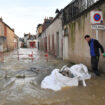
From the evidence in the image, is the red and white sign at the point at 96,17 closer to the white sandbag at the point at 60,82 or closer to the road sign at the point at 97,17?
the road sign at the point at 97,17

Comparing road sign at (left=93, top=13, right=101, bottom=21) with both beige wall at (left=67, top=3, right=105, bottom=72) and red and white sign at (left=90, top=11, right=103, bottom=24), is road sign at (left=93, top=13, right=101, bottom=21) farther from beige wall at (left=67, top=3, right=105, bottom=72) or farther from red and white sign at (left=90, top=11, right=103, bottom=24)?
beige wall at (left=67, top=3, right=105, bottom=72)

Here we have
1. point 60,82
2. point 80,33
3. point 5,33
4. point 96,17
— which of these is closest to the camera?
point 60,82

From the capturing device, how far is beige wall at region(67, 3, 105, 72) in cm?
663

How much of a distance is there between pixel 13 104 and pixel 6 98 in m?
0.47

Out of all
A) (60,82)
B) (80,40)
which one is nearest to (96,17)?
(80,40)

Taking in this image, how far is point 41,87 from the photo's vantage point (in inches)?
190

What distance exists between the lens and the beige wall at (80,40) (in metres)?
6.63

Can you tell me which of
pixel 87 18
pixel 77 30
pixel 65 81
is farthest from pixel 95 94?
pixel 77 30

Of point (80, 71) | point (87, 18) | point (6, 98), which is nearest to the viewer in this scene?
point (6, 98)

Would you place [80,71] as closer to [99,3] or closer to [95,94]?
[95,94]

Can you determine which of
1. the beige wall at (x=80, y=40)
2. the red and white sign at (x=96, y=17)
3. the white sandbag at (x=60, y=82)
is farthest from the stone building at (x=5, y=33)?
the white sandbag at (x=60, y=82)

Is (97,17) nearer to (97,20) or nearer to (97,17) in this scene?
(97,17)

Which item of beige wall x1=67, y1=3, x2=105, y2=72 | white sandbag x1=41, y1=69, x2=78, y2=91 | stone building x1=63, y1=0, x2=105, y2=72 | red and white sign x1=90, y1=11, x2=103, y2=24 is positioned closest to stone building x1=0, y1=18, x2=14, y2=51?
stone building x1=63, y1=0, x2=105, y2=72

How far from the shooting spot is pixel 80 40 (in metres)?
9.02
